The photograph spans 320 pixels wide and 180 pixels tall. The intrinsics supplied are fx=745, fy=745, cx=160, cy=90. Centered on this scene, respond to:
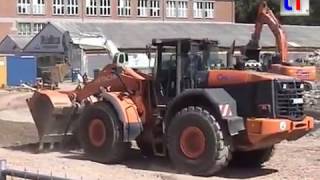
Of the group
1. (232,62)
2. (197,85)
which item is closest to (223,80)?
(197,85)

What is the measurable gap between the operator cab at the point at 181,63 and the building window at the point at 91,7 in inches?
3194

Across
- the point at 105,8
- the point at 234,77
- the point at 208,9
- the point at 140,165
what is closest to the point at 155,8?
the point at 105,8

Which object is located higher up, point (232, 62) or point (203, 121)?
point (232, 62)

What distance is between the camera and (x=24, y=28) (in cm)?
9100

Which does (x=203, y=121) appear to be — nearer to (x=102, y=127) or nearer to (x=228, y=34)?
(x=102, y=127)

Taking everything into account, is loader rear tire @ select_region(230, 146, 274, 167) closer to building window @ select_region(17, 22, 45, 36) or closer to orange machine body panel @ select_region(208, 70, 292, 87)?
orange machine body panel @ select_region(208, 70, 292, 87)

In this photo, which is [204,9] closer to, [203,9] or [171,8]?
[203,9]

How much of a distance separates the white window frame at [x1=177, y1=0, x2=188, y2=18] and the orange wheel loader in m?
89.4

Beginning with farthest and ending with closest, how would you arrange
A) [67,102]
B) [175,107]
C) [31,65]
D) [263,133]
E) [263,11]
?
[31,65]
[263,11]
[67,102]
[175,107]
[263,133]

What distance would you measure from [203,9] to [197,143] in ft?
314

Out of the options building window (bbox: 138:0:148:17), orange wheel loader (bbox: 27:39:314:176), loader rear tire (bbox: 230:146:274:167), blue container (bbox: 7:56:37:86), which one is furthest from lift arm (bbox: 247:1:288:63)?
building window (bbox: 138:0:148:17)

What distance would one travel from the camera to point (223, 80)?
45.1 ft

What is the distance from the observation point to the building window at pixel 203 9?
351ft

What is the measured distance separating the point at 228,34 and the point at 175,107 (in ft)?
246
